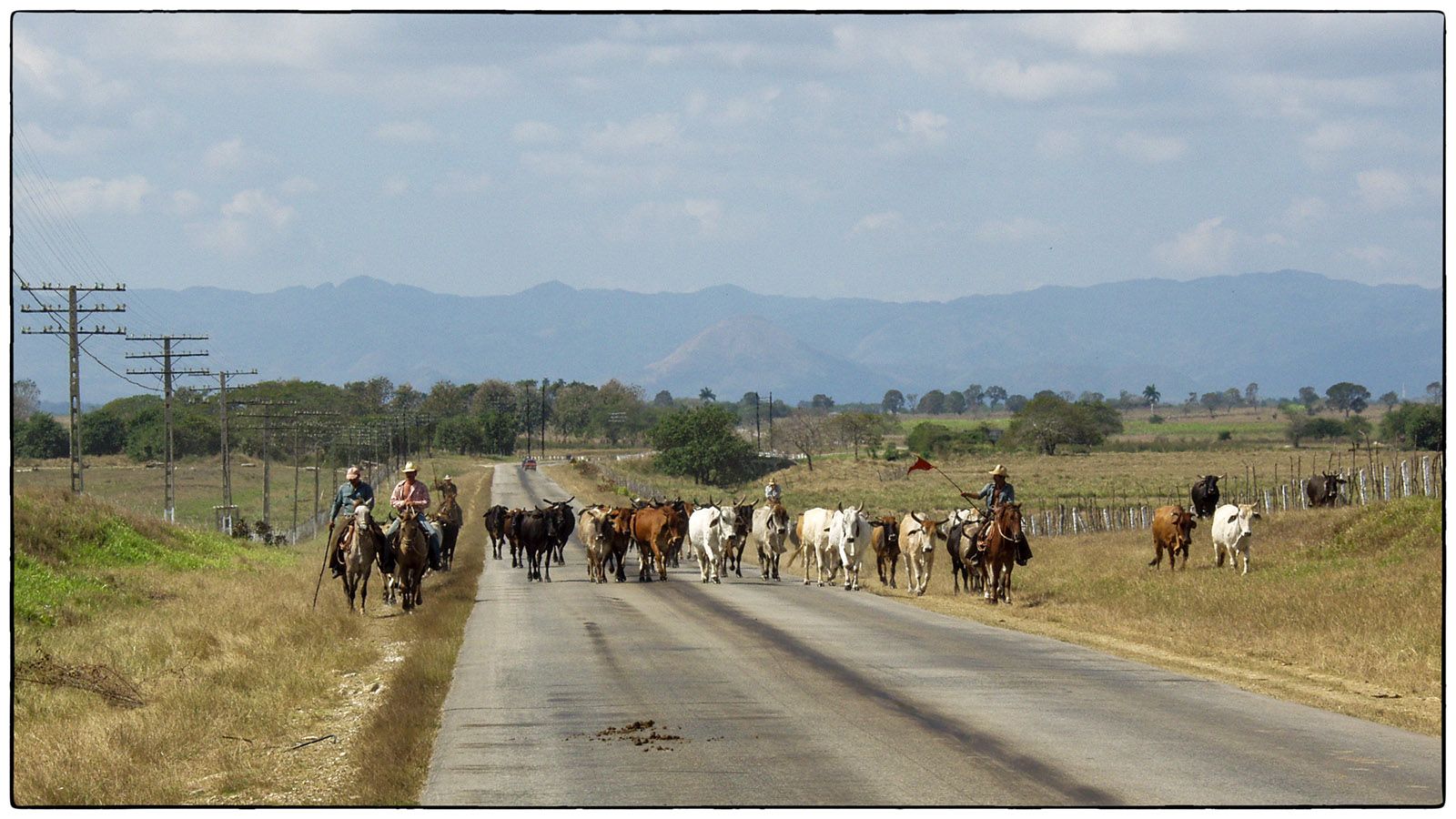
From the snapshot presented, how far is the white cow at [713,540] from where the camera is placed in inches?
1352

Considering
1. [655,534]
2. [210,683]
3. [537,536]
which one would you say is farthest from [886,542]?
[210,683]

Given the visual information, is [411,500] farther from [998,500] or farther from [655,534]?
[998,500]

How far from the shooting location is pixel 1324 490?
4806 cm

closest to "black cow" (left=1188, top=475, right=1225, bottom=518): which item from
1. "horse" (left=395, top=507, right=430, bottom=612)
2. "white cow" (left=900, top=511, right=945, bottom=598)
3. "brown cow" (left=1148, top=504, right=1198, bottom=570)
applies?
"brown cow" (left=1148, top=504, right=1198, bottom=570)

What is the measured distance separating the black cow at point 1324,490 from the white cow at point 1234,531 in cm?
1292

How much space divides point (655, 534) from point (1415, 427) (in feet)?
230

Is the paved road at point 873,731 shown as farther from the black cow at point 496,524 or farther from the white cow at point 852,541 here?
the black cow at point 496,524

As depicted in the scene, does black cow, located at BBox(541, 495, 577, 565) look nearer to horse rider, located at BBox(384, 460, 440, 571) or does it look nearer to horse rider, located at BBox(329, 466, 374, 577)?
horse rider, located at BBox(384, 460, 440, 571)

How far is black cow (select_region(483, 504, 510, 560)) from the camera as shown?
44.0 m

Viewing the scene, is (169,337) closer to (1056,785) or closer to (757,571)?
(757,571)

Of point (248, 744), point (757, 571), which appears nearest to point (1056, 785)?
point (248, 744)

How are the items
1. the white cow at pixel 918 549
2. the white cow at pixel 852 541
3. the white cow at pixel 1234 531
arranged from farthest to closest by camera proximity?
1. the white cow at pixel 1234 531
2. the white cow at pixel 852 541
3. the white cow at pixel 918 549

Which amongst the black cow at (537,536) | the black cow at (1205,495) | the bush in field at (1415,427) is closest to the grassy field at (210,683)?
the black cow at (537,536)

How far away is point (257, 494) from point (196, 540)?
6068cm
